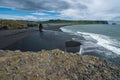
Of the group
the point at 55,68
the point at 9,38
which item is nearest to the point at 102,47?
the point at 55,68

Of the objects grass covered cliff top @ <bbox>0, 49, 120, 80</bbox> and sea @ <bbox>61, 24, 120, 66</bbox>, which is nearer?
grass covered cliff top @ <bbox>0, 49, 120, 80</bbox>

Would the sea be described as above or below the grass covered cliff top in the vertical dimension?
below

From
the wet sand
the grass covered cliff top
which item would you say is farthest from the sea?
the wet sand

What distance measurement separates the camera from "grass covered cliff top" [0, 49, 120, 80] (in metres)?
11.5

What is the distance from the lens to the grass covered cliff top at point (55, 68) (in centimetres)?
1148

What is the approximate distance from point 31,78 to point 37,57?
2738 mm

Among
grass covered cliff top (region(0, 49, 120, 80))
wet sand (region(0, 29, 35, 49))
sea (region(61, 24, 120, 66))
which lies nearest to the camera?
grass covered cliff top (region(0, 49, 120, 80))

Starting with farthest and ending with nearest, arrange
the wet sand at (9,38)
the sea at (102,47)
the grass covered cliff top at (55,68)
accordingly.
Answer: the wet sand at (9,38) → the sea at (102,47) → the grass covered cliff top at (55,68)

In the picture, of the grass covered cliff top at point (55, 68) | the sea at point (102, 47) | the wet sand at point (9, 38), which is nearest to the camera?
the grass covered cliff top at point (55, 68)

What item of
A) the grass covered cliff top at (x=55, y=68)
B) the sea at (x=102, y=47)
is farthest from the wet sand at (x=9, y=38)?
the grass covered cliff top at (x=55, y=68)

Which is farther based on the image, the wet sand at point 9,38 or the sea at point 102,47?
the wet sand at point 9,38

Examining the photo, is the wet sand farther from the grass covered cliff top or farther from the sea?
the grass covered cliff top

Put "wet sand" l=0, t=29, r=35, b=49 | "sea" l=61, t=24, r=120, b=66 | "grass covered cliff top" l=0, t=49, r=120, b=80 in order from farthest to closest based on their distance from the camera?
"wet sand" l=0, t=29, r=35, b=49
"sea" l=61, t=24, r=120, b=66
"grass covered cliff top" l=0, t=49, r=120, b=80

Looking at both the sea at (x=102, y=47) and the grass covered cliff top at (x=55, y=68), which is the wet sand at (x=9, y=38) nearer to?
the sea at (x=102, y=47)
